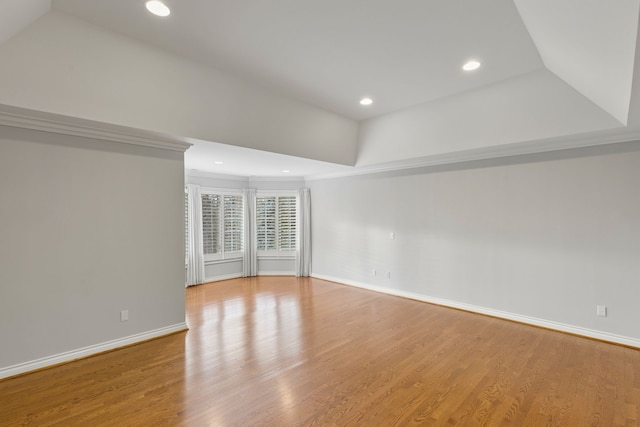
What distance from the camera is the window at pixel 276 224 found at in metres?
7.65

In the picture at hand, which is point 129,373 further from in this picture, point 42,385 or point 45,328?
point 45,328

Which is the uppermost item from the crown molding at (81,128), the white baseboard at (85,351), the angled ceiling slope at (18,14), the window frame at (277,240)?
the angled ceiling slope at (18,14)

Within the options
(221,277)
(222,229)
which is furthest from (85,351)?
(222,229)

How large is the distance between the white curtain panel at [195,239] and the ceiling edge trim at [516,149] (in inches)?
146

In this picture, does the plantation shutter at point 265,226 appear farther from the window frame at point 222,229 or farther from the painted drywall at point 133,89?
the painted drywall at point 133,89

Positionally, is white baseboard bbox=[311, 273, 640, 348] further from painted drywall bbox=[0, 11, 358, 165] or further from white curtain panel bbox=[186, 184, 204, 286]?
white curtain panel bbox=[186, 184, 204, 286]

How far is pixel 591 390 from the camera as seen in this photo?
2570 mm

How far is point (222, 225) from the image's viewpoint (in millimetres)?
7195

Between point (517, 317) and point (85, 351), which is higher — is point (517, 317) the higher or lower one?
the lower one

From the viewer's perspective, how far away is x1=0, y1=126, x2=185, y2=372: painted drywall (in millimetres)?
2861

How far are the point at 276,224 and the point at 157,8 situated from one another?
562 centimetres

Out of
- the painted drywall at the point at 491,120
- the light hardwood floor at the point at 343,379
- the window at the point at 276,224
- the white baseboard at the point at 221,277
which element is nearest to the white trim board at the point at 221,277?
the white baseboard at the point at 221,277

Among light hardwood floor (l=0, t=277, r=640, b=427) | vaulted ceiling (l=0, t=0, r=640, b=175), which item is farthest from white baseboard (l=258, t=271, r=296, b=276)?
vaulted ceiling (l=0, t=0, r=640, b=175)

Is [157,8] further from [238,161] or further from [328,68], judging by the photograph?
[238,161]
